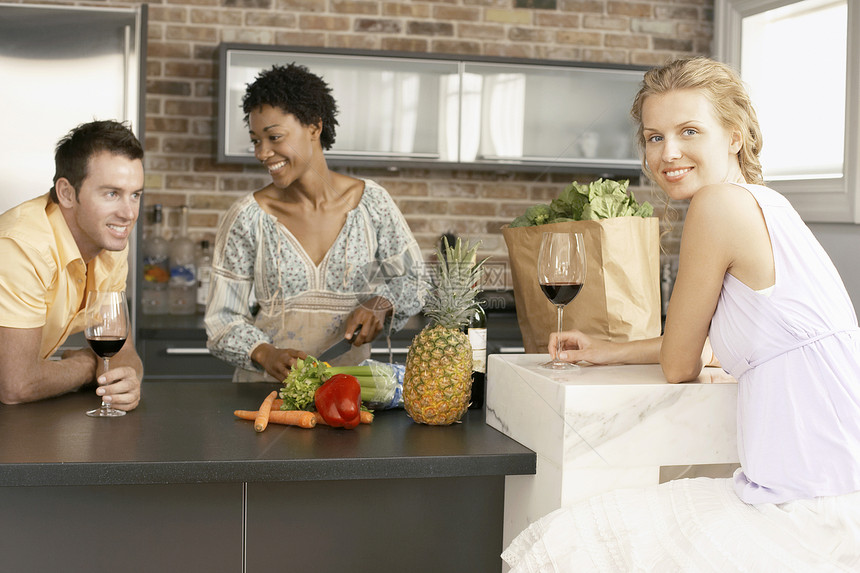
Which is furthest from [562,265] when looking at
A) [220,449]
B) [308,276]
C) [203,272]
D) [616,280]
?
[203,272]

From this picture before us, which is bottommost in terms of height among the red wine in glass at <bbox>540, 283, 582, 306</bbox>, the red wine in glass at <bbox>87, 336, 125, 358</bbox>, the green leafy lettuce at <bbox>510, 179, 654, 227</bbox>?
the red wine in glass at <bbox>87, 336, 125, 358</bbox>

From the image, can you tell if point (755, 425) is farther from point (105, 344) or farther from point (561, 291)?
point (105, 344)

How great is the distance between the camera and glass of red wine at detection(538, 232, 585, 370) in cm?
160

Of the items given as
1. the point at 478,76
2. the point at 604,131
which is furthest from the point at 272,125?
the point at 604,131

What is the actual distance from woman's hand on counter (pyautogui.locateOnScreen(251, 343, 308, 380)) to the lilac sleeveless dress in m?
0.85

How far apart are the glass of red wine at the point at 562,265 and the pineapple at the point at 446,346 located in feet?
0.45

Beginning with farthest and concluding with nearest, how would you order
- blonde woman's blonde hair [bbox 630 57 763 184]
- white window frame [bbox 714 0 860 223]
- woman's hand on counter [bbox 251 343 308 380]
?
white window frame [bbox 714 0 860 223], woman's hand on counter [bbox 251 343 308 380], blonde woman's blonde hair [bbox 630 57 763 184]

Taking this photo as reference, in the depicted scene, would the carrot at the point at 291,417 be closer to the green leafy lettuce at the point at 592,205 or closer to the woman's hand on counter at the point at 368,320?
the woman's hand on counter at the point at 368,320

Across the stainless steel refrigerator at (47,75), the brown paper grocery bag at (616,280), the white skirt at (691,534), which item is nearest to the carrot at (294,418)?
the white skirt at (691,534)

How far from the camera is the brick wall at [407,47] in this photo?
12.3 feet

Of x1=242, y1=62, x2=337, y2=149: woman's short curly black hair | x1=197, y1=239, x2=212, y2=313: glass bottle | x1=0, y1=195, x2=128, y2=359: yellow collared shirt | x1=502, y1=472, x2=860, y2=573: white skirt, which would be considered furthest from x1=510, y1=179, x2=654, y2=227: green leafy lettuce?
x1=197, y1=239, x2=212, y2=313: glass bottle

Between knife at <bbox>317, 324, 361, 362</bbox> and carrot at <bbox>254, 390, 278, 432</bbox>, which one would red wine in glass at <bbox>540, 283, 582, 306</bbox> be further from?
knife at <bbox>317, 324, 361, 362</bbox>

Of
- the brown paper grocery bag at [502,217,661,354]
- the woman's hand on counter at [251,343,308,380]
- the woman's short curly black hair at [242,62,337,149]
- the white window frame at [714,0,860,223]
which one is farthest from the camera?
the white window frame at [714,0,860,223]

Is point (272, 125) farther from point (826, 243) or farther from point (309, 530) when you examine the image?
point (826, 243)
